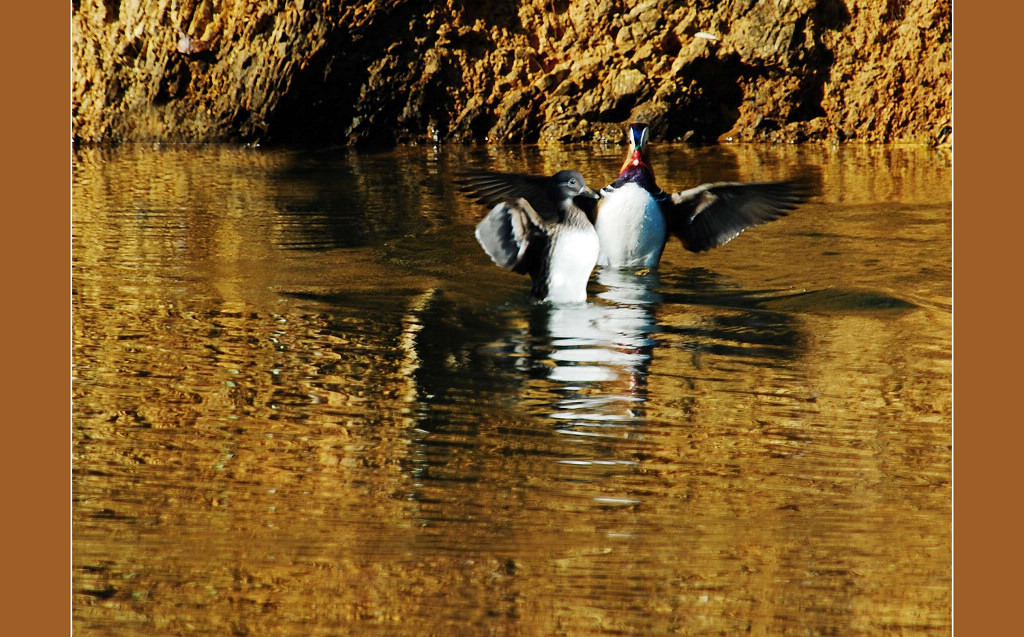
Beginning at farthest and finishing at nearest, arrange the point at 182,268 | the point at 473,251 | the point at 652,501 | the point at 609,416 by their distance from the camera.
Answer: the point at 473,251 < the point at 182,268 < the point at 609,416 < the point at 652,501

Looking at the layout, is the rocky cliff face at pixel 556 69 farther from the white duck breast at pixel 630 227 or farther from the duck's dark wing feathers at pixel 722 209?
the white duck breast at pixel 630 227

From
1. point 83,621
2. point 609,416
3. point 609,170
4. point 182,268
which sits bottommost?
point 83,621

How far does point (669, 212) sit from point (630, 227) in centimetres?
33

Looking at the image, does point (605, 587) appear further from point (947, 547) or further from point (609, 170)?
point (609, 170)

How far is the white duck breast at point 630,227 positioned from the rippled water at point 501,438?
13cm

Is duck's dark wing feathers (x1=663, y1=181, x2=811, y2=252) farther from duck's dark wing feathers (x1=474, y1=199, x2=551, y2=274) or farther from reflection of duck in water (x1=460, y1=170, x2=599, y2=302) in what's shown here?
duck's dark wing feathers (x1=474, y1=199, x2=551, y2=274)

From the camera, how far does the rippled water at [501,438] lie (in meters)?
2.93

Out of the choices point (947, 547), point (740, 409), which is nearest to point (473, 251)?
point (740, 409)

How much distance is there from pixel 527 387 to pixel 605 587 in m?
1.65

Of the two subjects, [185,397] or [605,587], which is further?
[185,397]

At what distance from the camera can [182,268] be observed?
655 cm

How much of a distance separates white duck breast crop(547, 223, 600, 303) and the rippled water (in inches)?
6.5

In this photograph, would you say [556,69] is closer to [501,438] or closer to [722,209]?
[722,209]

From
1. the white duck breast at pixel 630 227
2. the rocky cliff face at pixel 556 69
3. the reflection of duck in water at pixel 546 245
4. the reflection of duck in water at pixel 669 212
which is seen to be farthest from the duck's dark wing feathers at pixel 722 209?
the rocky cliff face at pixel 556 69
